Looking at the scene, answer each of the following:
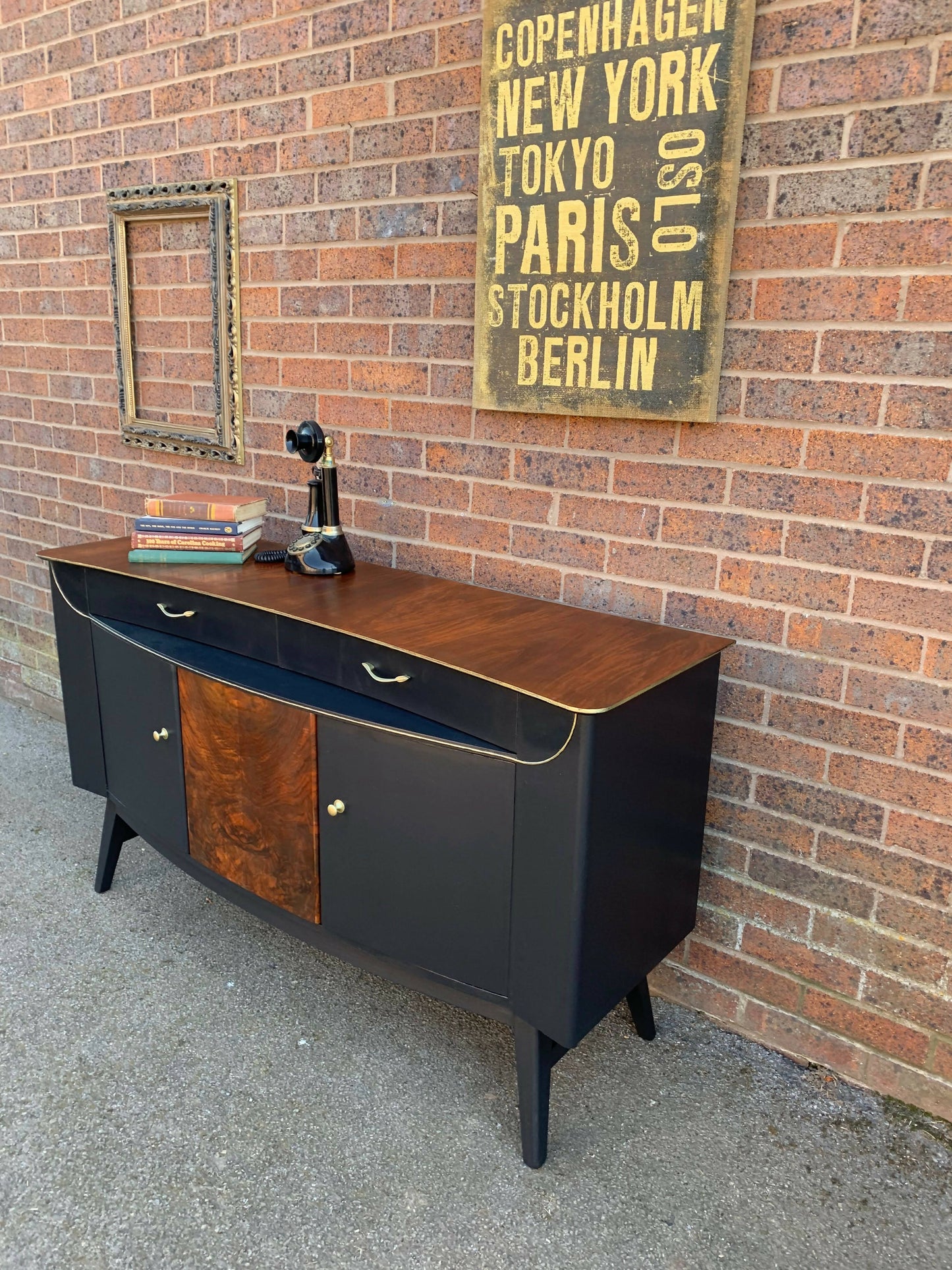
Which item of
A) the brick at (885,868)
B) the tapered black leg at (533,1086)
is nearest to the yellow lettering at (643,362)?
the brick at (885,868)

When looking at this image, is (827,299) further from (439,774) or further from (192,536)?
(192,536)

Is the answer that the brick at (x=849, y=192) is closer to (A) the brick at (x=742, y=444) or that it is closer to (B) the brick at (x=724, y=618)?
(A) the brick at (x=742, y=444)

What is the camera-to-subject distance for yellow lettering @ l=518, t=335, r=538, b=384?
2.09 m

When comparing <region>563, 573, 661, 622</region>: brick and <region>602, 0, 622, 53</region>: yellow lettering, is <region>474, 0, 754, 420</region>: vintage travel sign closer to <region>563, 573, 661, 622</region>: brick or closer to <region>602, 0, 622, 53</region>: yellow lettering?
<region>602, 0, 622, 53</region>: yellow lettering

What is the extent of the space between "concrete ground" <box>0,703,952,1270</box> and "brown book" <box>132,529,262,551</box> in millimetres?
1000

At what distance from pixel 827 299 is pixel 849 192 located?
18 centimetres

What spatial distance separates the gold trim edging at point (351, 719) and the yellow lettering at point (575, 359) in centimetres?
86

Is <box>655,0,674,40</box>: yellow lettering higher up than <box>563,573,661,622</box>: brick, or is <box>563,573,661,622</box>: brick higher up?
<box>655,0,674,40</box>: yellow lettering

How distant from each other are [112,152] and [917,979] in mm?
3213

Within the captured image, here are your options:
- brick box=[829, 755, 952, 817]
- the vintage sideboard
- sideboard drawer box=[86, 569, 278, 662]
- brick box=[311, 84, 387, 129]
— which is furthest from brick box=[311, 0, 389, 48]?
brick box=[829, 755, 952, 817]

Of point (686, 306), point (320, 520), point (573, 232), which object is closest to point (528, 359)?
point (573, 232)

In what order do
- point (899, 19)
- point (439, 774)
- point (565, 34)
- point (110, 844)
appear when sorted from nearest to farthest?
point (899, 19) < point (439, 774) < point (565, 34) < point (110, 844)

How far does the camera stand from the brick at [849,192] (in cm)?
163

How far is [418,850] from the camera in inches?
69.9
